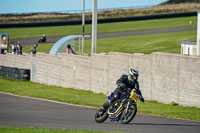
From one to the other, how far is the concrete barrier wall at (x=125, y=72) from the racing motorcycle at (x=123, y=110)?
6543mm

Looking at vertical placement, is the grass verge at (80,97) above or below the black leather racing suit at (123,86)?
below

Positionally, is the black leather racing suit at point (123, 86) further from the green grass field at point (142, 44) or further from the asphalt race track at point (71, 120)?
the green grass field at point (142, 44)

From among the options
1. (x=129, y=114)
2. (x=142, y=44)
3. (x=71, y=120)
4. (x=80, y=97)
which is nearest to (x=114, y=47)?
(x=142, y=44)

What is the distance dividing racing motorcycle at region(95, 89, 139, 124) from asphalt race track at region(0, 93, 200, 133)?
21 cm

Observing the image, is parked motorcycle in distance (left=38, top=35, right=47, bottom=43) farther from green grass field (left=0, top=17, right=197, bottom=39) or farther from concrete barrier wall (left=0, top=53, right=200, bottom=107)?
concrete barrier wall (left=0, top=53, right=200, bottom=107)

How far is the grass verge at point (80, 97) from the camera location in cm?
→ 1914

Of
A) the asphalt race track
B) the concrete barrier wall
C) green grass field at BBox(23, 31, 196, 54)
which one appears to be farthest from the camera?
green grass field at BBox(23, 31, 196, 54)

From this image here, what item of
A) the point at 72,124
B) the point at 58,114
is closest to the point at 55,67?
the point at 58,114

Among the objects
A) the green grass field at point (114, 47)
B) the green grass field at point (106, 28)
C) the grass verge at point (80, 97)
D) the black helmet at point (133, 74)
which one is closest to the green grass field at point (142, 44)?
the green grass field at point (114, 47)

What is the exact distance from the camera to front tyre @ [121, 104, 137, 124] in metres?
14.8

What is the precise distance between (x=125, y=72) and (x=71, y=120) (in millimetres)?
Answer: 9588

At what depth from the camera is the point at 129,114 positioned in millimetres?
14922

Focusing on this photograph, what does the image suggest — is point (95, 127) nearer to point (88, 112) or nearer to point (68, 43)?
point (88, 112)

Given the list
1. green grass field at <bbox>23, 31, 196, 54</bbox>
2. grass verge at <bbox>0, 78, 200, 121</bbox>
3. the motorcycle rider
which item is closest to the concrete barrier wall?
grass verge at <bbox>0, 78, 200, 121</bbox>
